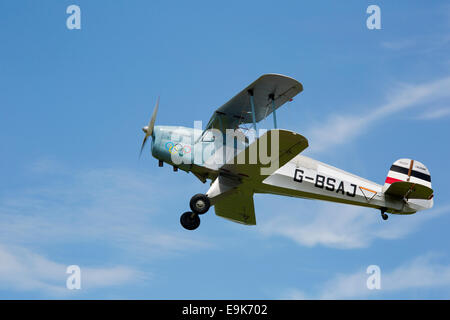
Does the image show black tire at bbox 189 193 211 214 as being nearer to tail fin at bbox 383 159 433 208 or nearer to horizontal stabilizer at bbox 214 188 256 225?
horizontal stabilizer at bbox 214 188 256 225

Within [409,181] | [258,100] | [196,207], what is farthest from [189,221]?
[409,181]

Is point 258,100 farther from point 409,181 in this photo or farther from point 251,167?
point 409,181

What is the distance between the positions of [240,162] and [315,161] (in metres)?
2.27

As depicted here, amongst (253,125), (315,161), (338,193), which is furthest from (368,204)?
(253,125)

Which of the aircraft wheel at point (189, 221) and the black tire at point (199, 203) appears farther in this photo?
the aircraft wheel at point (189, 221)

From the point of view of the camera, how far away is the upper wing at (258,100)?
1315cm

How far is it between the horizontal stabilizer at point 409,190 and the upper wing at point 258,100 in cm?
389

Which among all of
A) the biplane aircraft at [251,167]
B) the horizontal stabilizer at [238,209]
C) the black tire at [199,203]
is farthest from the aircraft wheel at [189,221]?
the horizontal stabilizer at [238,209]

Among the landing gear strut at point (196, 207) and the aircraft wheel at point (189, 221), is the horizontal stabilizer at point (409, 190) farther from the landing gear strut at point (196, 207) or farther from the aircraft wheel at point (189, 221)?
the aircraft wheel at point (189, 221)

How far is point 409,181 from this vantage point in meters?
15.8

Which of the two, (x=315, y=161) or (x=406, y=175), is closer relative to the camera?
(x=315, y=161)

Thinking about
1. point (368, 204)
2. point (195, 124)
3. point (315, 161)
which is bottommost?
point (368, 204)

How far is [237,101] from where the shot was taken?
14.0 m

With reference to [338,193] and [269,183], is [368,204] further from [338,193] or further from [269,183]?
[269,183]
